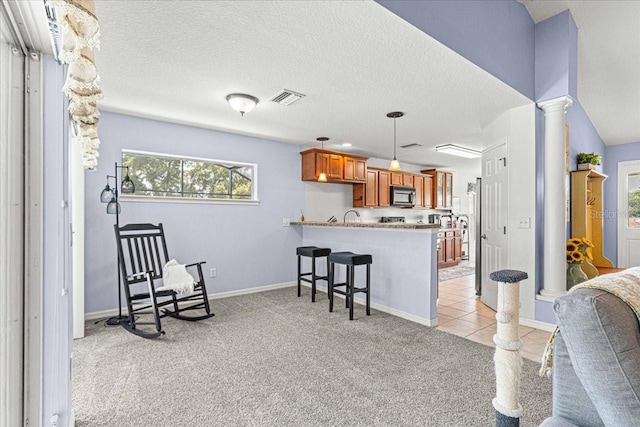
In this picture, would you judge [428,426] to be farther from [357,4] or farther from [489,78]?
[489,78]

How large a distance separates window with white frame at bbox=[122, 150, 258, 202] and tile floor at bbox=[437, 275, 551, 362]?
10.0 ft

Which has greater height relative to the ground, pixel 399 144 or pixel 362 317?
pixel 399 144

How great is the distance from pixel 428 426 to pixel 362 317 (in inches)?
72.3

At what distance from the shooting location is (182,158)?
165 inches

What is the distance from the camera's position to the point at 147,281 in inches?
126

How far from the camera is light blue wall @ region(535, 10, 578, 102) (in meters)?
3.05

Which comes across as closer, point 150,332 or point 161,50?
point 161,50

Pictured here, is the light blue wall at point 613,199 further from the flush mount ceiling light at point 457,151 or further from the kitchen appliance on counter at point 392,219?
the kitchen appliance on counter at point 392,219

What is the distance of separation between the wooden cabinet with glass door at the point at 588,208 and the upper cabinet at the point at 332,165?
3122 mm

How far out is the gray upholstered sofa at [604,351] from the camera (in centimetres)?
79

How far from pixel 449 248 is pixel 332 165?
3646 millimetres

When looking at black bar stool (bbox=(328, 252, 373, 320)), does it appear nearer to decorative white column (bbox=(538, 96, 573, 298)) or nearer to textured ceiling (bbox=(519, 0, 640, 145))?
decorative white column (bbox=(538, 96, 573, 298))

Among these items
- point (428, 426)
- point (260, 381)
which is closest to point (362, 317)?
point (260, 381)

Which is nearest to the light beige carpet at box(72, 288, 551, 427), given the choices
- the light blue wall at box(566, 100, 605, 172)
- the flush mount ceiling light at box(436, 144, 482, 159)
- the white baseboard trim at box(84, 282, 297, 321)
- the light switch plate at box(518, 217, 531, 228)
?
the white baseboard trim at box(84, 282, 297, 321)
